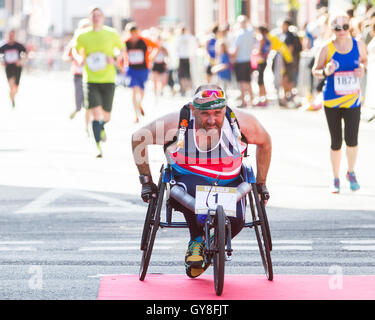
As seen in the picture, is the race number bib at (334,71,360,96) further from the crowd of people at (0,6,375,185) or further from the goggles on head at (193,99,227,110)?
the goggles on head at (193,99,227,110)

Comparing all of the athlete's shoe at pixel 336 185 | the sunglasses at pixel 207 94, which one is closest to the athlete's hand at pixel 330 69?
the athlete's shoe at pixel 336 185

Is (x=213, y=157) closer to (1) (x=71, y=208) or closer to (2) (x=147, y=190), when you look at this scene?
(2) (x=147, y=190)

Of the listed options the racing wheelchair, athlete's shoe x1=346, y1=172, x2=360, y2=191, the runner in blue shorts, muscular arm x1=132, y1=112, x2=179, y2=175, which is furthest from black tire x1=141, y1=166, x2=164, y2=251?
the runner in blue shorts

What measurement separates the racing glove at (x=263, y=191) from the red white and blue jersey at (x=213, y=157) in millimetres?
170

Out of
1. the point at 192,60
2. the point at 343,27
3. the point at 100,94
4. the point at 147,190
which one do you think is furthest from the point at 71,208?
the point at 192,60

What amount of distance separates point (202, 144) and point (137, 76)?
1541 centimetres

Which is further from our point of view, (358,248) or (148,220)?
(358,248)

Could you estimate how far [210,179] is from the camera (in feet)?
23.1

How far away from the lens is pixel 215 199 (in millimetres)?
6840

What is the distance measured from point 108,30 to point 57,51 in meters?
56.9

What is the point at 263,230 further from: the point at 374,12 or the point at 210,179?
the point at 374,12

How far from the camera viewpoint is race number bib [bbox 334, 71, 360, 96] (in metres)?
11.8

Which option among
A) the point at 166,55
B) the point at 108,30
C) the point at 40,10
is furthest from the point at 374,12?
the point at 40,10

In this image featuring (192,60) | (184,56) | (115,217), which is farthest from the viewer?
(192,60)
